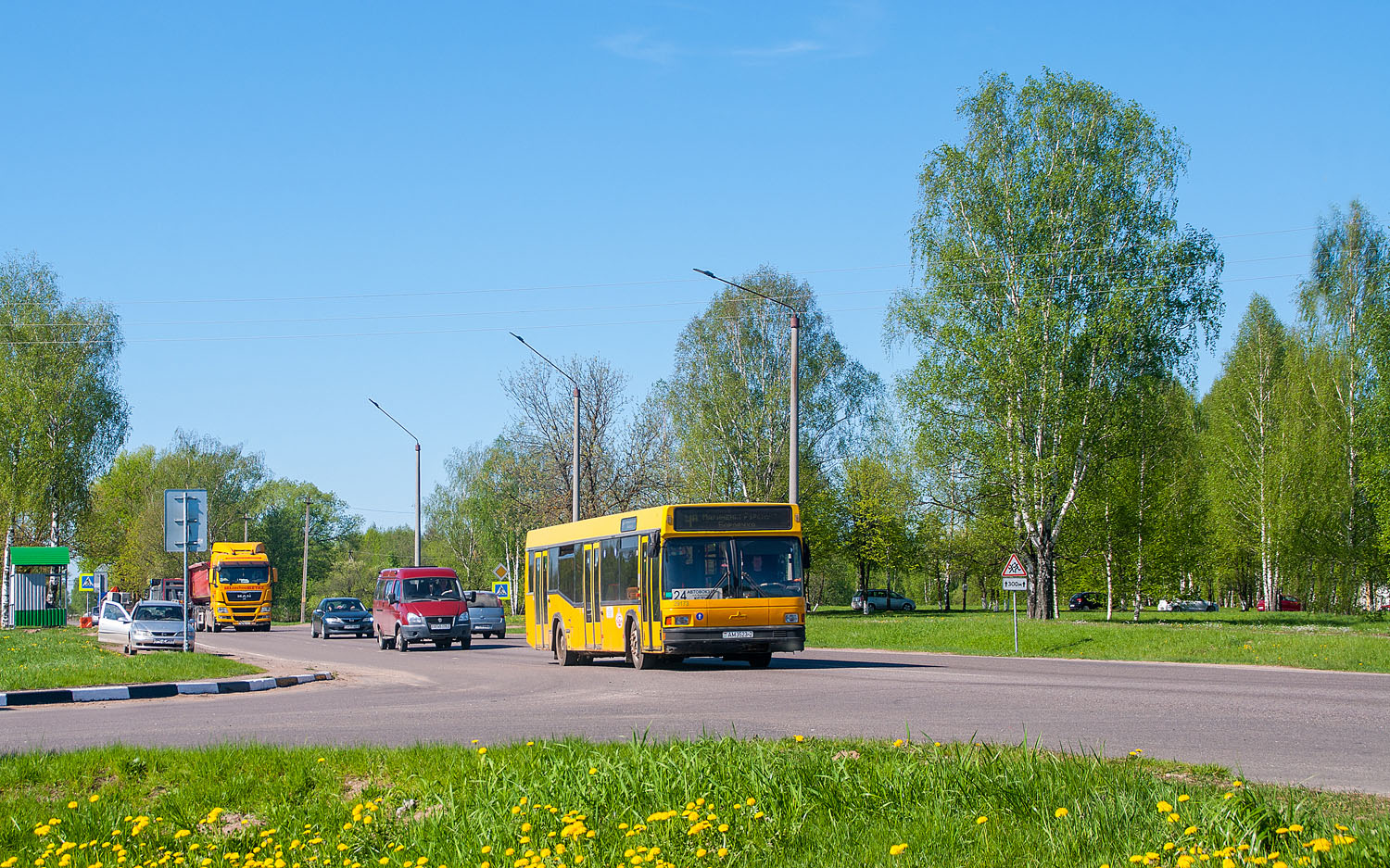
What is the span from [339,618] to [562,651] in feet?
85.9

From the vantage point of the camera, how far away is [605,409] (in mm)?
55500

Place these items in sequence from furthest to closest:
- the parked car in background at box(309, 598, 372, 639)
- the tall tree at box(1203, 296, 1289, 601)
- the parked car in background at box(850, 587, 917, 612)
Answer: the parked car in background at box(850, 587, 917, 612), the tall tree at box(1203, 296, 1289, 601), the parked car in background at box(309, 598, 372, 639)

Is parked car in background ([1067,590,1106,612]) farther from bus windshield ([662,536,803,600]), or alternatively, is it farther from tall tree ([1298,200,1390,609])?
bus windshield ([662,536,803,600])

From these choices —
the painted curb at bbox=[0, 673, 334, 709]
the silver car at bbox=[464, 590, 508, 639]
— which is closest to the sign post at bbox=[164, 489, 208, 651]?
the painted curb at bbox=[0, 673, 334, 709]

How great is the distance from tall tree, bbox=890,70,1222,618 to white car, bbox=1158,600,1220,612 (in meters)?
47.6

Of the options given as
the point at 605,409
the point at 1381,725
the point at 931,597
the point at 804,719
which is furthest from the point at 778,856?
the point at 931,597

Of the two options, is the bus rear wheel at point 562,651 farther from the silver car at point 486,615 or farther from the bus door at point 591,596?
the silver car at point 486,615

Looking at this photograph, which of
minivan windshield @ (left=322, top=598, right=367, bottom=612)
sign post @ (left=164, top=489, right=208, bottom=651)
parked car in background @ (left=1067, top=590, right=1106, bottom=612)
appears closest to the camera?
sign post @ (left=164, top=489, right=208, bottom=651)

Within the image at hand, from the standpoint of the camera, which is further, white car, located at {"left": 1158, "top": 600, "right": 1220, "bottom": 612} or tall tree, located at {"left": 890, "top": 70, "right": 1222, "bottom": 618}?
white car, located at {"left": 1158, "top": 600, "right": 1220, "bottom": 612}

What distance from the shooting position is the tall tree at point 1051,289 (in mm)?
40062

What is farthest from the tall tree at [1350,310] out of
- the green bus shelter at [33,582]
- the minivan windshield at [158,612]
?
the green bus shelter at [33,582]

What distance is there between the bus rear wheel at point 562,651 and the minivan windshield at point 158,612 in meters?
13.1

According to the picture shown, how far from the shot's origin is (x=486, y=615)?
146 ft

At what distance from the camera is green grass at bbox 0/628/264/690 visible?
1927 cm
